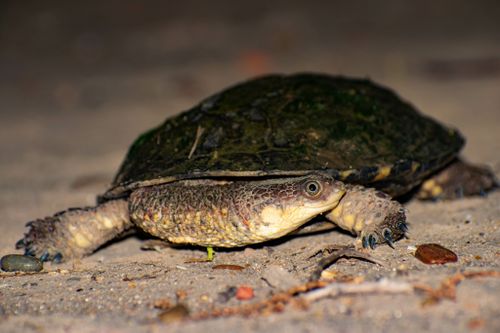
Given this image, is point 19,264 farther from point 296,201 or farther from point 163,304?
point 296,201

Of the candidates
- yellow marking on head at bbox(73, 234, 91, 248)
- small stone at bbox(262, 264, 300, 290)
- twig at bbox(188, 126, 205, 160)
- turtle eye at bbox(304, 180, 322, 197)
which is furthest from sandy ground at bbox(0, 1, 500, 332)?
twig at bbox(188, 126, 205, 160)

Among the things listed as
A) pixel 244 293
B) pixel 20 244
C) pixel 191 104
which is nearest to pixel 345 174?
pixel 244 293

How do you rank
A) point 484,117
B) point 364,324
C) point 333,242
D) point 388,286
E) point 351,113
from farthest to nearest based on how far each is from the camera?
point 484,117 < point 351,113 < point 333,242 < point 388,286 < point 364,324

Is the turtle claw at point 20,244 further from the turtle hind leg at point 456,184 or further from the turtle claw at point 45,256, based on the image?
the turtle hind leg at point 456,184


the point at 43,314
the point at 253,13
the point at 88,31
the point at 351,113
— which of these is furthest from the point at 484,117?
the point at 88,31

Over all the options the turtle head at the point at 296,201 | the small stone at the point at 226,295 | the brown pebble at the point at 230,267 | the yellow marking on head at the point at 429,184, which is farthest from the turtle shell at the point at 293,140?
the small stone at the point at 226,295

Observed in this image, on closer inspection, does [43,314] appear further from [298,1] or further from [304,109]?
[298,1]
